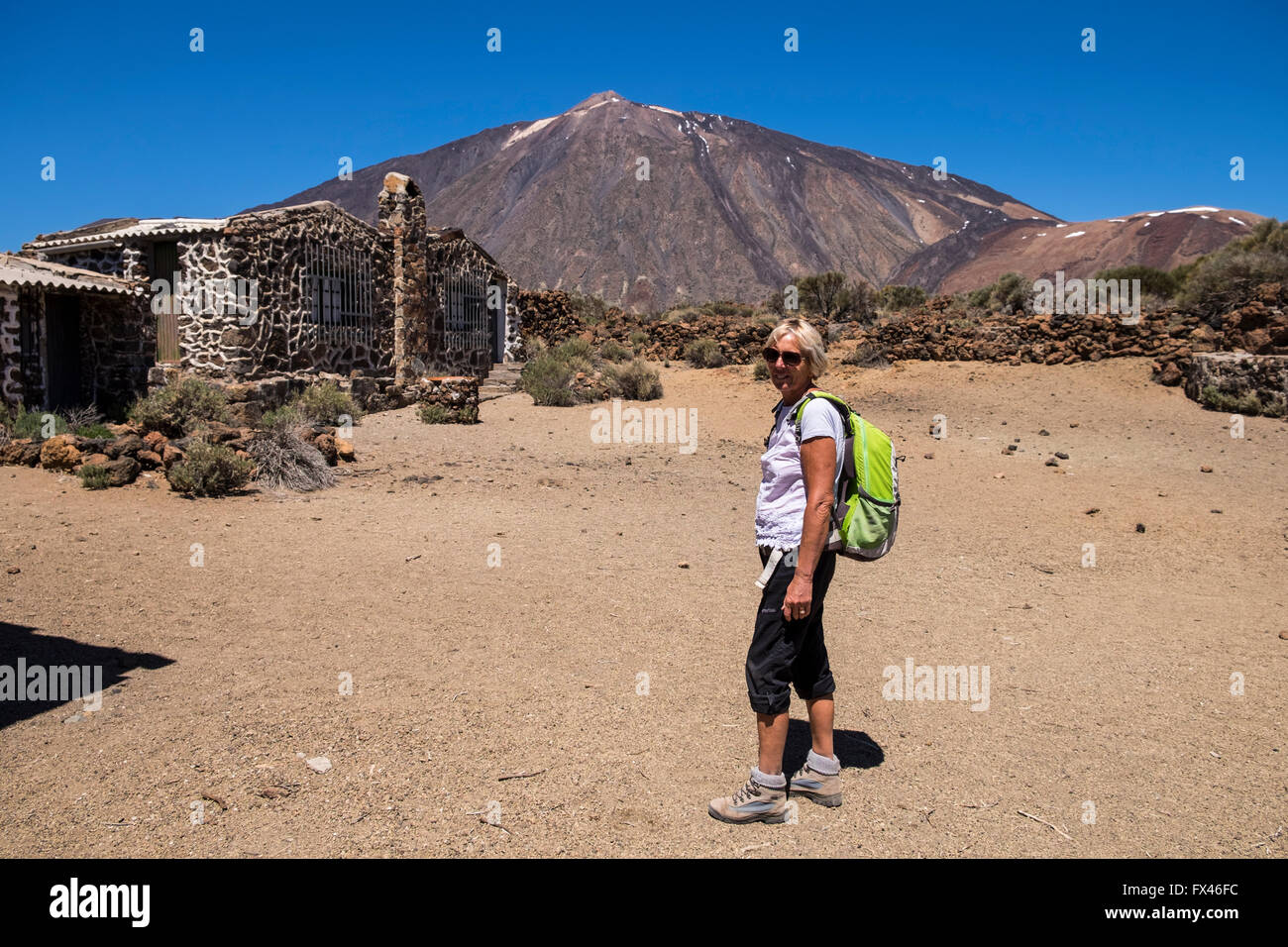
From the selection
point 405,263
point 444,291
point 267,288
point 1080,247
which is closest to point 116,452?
point 267,288

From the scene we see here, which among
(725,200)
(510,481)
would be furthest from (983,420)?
(725,200)

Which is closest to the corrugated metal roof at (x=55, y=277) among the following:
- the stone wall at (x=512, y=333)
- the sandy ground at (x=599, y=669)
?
the sandy ground at (x=599, y=669)

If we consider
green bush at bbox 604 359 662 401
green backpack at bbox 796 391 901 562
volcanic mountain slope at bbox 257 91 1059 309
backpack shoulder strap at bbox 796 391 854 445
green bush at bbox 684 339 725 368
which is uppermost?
volcanic mountain slope at bbox 257 91 1059 309

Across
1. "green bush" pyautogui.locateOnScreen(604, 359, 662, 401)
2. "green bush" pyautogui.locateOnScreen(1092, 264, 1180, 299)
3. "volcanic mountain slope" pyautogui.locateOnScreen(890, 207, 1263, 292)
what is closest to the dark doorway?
"green bush" pyautogui.locateOnScreen(604, 359, 662, 401)

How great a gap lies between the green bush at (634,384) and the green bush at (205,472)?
979cm

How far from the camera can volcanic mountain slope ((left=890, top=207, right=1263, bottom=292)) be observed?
50.9m

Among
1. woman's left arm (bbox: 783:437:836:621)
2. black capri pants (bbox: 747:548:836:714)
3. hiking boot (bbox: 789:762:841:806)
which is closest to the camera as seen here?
woman's left arm (bbox: 783:437:836:621)

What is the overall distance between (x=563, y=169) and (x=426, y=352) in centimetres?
7239

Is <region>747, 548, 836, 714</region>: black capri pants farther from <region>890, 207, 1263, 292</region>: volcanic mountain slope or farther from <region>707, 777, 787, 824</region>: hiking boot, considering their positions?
<region>890, 207, 1263, 292</region>: volcanic mountain slope

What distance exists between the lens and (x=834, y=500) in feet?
9.24

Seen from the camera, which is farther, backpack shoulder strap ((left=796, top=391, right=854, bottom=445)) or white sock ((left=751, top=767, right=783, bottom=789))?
white sock ((left=751, top=767, right=783, bottom=789))

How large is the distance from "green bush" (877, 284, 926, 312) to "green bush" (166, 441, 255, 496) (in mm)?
21961

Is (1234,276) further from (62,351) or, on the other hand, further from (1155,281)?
(62,351)

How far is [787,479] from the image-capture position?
2.90 metres
